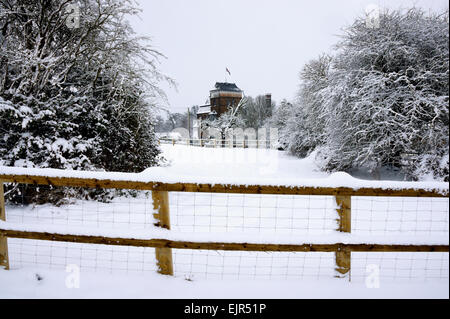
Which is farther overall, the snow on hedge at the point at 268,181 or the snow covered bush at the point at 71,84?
the snow covered bush at the point at 71,84

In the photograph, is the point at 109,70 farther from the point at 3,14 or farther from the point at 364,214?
Answer: the point at 364,214

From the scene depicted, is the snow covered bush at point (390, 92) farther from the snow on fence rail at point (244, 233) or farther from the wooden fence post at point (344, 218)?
the wooden fence post at point (344, 218)

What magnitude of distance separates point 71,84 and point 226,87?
175 ft

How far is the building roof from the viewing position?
57500 millimetres

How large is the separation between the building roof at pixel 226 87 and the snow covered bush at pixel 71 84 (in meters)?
50.0

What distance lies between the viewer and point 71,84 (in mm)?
7344

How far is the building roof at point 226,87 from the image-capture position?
189 ft

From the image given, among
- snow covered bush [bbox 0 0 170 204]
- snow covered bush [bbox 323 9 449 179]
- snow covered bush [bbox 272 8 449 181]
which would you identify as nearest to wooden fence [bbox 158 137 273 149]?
snow covered bush [bbox 272 8 449 181]

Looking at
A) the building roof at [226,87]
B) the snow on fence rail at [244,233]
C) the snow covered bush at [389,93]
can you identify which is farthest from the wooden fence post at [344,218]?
the building roof at [226,87]

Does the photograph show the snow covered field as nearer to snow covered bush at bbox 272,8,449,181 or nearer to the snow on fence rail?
the snow on fence rail

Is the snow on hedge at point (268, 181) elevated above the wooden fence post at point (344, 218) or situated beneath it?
elevated above

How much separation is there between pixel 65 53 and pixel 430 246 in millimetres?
8155
